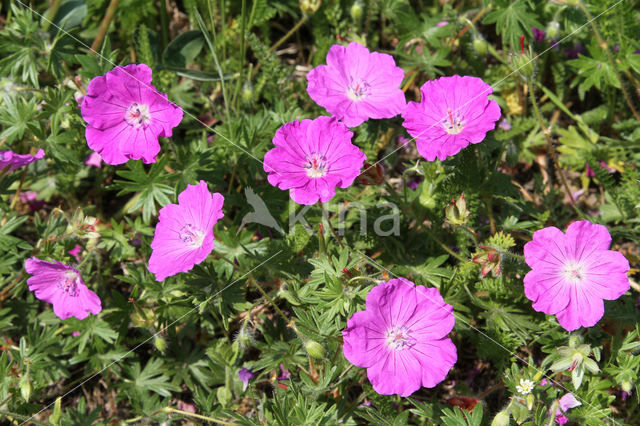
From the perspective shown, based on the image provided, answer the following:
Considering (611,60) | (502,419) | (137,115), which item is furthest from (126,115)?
(611,60)

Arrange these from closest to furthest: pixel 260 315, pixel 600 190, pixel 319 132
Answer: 1. pixel 319 132
2. pixel 260 315
3. pixel 600 190

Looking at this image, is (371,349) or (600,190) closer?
(371,349)

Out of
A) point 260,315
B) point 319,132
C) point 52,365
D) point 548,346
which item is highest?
point 319,132

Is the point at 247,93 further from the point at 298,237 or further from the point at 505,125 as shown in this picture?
the point at 505,125

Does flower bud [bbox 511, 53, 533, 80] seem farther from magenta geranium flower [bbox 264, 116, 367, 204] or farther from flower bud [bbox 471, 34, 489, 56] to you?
magenta geranium flower [bbox 264, 116, 367, 204]

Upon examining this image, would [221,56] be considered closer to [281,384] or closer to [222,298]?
[222,298]

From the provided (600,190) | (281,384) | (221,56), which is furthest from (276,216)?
(600,190)

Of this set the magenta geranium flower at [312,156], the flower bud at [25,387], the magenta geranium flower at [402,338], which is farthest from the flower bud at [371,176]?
the flower bud at [25,387]
